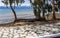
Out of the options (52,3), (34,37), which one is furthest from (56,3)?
(34,37)

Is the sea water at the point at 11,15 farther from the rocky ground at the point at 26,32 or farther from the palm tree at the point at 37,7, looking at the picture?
the rocky ground at the point at 26,32

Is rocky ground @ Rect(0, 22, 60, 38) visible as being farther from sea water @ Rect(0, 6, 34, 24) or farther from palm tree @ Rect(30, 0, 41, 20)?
sea water @ Rect(0, 6, 34, 24)

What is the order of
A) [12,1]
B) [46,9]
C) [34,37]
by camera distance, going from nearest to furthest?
[34,37], [12,1], [46,9]

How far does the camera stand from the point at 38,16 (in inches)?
323

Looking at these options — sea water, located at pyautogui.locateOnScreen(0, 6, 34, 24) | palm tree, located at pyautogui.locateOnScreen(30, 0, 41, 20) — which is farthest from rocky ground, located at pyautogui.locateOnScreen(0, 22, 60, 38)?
sea water, located at pyautogui.locateOnScreen(0, 6, 34, 24)

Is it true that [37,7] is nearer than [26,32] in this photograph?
No

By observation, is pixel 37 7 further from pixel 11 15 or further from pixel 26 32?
pixel 11 15

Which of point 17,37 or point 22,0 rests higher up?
point 22,0

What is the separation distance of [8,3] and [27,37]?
410 centimetres

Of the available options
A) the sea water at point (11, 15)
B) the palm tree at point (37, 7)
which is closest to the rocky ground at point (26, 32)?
the palm tree at point (37, 7)

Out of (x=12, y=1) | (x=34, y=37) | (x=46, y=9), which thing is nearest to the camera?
(x=34, y=37)

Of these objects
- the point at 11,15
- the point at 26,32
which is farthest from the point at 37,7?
the point at 11,15

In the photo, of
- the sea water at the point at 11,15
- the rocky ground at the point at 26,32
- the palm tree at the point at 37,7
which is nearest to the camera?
the rocky ground at the point at 26,32

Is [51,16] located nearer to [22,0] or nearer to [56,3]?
[56,3]
